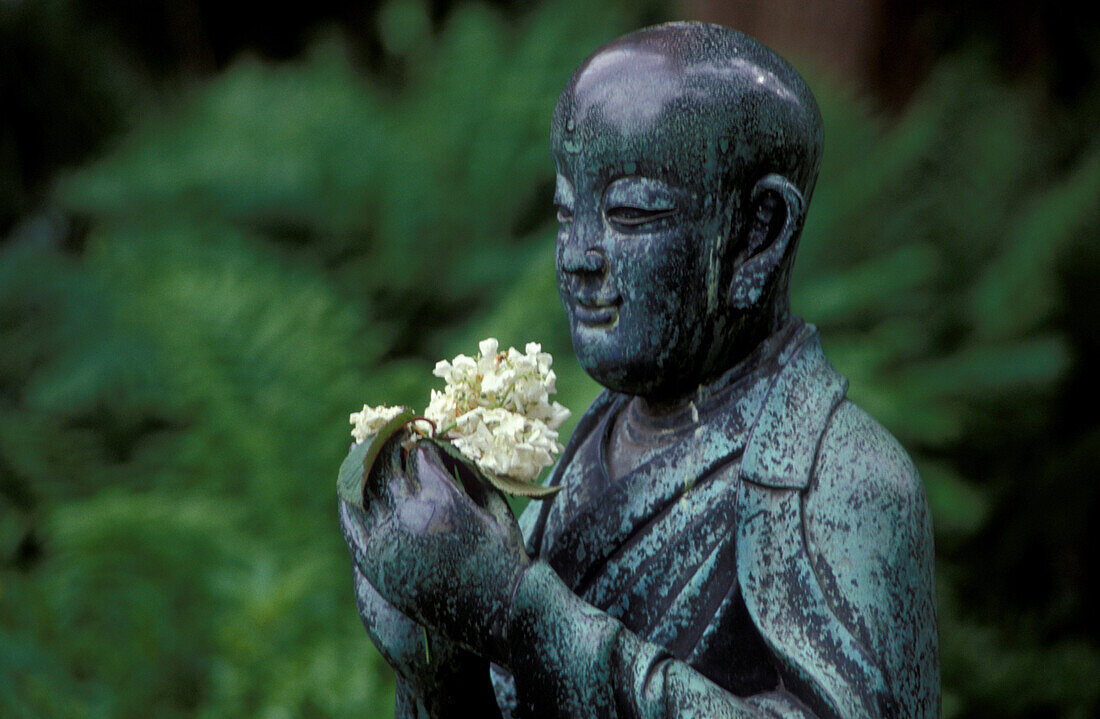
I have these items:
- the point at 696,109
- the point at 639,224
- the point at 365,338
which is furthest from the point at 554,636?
the point at 365,338

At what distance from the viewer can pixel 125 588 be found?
3.62 m

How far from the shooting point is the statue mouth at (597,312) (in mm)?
1330

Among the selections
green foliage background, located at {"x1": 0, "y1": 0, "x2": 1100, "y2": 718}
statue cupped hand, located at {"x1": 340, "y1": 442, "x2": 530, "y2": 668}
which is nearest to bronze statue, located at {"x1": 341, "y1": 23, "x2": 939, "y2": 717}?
statue cupped hand, located at {"x1": 340, "y1": 442, "x2": 530, "y2": 668}

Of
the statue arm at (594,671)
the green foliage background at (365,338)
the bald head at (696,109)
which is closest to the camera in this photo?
the statue arm at (594,671)

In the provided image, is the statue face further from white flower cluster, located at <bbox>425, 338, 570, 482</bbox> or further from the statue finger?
the statue finger

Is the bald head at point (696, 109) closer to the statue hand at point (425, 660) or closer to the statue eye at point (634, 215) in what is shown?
the statue eye at point (634, 215)

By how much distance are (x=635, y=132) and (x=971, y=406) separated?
10.4ft

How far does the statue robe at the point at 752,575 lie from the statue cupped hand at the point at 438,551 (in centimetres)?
4

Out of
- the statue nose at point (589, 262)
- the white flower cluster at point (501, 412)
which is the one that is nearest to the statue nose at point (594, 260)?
the statue nose at point (589, 262)

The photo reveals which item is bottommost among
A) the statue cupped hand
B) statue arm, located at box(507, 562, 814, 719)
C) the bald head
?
statue arm, located at box(507, 562, 814, 719)

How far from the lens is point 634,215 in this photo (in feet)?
4.27

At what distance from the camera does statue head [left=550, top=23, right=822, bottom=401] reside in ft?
4.22

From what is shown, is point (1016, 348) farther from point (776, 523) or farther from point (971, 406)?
point (776, 523)

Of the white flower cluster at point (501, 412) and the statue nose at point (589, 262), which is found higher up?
the statue nose at point (589, 262)
